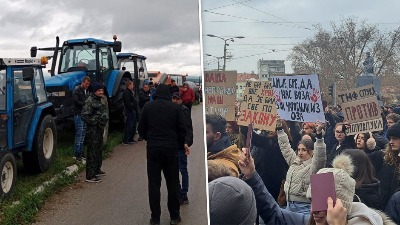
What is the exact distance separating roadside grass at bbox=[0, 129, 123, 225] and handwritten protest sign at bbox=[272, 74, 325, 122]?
440cm

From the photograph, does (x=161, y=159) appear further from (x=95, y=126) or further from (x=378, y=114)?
(x=378, y=114)

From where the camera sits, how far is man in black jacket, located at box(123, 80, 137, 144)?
1061cm

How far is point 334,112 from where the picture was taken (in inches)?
80.2

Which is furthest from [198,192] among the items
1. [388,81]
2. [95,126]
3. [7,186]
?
[388,81]

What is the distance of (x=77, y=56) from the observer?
11.5 m

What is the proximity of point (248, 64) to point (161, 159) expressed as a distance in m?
3.33

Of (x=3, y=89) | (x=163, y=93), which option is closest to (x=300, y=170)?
(x=163, y=93)

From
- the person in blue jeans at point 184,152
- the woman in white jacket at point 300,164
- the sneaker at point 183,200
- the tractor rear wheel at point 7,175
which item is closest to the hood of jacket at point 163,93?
the person in blue jeans at point 184,152

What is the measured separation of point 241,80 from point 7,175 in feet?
17.1

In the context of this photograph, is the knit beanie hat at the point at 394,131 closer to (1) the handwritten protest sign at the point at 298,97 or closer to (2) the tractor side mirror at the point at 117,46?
(1) the handwritten protest sign at the point at 298,97

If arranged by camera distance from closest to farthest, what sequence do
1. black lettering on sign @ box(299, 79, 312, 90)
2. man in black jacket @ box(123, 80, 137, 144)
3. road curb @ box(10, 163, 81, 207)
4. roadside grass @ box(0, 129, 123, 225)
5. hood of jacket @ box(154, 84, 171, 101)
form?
black lettering on sign @ box(299, 79, 312, 90) < hood of jacket @ box(154, 84, 171, 101) < roadside grass @ box(0, 129, 123, 225) < road curb @ box(10, 163, 81, 207) < man in black jacket @ box(123, 80, 137, 144)

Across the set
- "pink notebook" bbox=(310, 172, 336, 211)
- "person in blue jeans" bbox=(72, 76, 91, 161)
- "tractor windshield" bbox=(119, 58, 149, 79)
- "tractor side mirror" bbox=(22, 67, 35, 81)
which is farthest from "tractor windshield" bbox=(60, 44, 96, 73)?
"pink notebook" bbox=(310, 172, 336, 211)

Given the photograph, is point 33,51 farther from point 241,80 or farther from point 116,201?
point 241,80

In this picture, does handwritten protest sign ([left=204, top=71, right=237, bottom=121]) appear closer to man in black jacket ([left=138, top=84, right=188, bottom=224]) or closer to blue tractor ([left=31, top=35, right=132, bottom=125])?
man in black jacket ([left=138, top=84, right=188, bottom=224])
